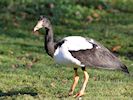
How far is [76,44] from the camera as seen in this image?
9.98 metres

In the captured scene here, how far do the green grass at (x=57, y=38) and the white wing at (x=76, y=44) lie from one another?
87cm

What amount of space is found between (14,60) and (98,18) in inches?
298

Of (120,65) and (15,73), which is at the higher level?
(120,65)

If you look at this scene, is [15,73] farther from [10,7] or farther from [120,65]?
[10,7]

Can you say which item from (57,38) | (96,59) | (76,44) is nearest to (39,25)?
(76,44)

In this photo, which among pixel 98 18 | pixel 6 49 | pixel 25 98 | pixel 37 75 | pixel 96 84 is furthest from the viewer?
pixel 98 18

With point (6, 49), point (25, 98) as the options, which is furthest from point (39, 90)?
point (6, 49)

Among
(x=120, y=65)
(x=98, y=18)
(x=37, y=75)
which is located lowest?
(x=98, y=18)

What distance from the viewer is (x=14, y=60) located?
1437 centimetres

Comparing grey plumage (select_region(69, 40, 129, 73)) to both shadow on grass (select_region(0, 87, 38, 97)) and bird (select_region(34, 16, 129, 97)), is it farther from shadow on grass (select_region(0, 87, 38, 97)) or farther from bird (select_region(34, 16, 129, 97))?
shadow on grass (select_region(0, 87, 38, 97))

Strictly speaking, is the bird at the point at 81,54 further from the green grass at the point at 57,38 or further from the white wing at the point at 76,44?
the green grass at the point at 57,38

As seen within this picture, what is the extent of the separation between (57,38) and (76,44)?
23.4 feet

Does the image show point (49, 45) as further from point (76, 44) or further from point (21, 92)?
point (21, 92)

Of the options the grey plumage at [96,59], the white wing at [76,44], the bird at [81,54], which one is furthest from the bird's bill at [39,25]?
the grey plumage at [96,59]
